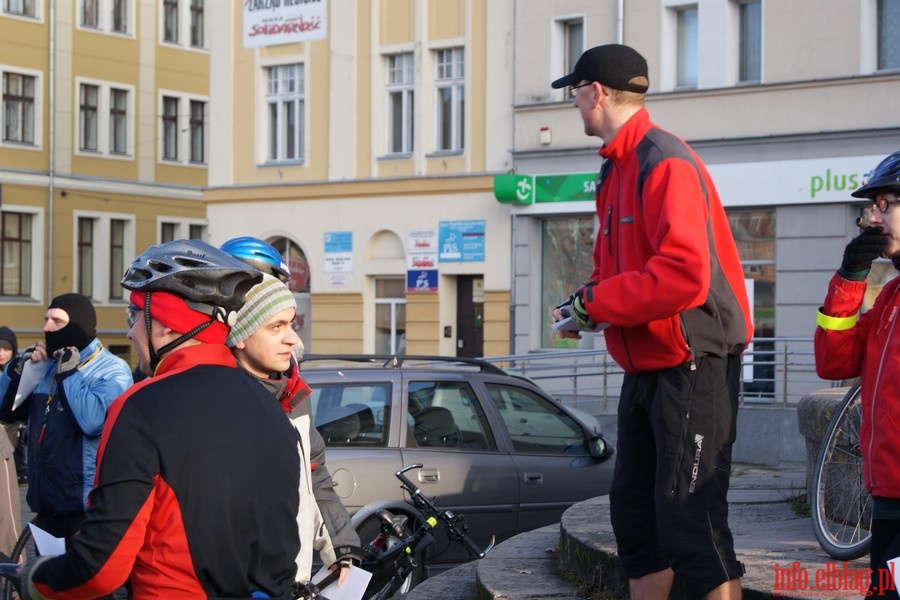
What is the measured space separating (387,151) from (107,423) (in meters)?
26.6

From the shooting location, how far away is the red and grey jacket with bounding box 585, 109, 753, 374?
4.46 m

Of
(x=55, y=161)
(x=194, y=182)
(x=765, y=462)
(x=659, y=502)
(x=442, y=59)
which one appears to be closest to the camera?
(x=659, y=502)

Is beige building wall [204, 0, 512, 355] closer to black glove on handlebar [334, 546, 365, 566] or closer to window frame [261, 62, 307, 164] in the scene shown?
window frame [261, 62, 307, 164]

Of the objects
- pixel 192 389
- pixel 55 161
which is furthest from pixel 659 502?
pixel 55 161

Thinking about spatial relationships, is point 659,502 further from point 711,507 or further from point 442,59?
point 442,59

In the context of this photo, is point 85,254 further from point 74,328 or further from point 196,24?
point 74,328

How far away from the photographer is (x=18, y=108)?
137 feet

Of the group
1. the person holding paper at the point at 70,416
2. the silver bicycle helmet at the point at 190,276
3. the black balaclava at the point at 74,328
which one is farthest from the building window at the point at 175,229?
the silver bicycle helmet at the point at 190,276

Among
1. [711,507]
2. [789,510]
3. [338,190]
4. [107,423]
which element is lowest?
[789,510]

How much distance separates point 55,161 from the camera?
4225 centimetres

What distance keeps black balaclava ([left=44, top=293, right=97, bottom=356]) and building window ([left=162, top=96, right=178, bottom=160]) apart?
39.2 meters

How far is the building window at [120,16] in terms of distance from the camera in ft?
146

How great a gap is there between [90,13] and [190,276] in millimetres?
42561

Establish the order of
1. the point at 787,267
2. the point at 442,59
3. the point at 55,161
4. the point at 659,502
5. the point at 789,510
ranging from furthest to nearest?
the point at 55,161 < the point at 442,59 < the point at 787,267 < the point at 789,510 < the point at 659,502
